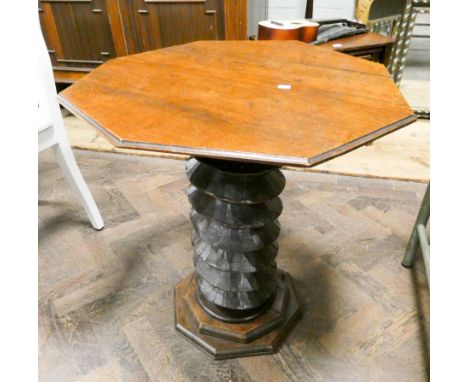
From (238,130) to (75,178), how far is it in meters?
1.04


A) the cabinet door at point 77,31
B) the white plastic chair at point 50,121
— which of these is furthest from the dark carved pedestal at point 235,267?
the cabinet door at point 77,31

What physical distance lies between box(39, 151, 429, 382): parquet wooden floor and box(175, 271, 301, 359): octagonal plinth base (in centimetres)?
3

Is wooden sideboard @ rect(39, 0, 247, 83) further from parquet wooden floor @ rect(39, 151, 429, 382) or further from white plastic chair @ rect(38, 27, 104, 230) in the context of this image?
white plastic chair @ rect(38, 27, 104, 230)

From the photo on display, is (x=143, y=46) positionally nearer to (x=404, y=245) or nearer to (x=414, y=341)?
(x=404, y=245)

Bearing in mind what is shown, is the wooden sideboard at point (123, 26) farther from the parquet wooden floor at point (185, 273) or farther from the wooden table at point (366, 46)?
the parquet wooden floor at point (185, 273)

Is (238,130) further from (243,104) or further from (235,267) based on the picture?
(235,267)

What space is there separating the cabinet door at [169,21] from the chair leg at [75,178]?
3.46 feet

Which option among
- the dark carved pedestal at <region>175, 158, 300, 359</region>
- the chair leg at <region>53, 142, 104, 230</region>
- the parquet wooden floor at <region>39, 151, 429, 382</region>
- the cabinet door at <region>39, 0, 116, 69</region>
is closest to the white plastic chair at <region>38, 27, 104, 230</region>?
the chair leg at <region>53, 142, 104, 230</region>

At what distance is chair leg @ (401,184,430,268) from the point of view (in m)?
1.37

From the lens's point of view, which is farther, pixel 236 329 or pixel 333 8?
pixel 333 8

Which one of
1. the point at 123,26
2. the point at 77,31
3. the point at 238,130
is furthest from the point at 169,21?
the point at 238,130

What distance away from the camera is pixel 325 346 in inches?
45.8

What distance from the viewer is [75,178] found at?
1.47m

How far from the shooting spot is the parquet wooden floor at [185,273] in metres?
1.11
